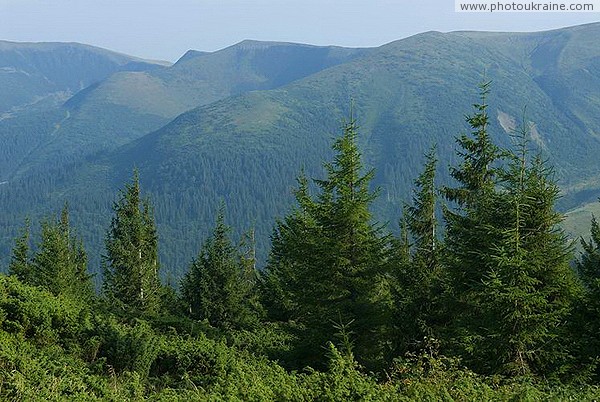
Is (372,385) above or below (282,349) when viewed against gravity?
above

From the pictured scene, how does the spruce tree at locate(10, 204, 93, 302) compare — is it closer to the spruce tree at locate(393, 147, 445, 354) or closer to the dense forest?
the dense forest

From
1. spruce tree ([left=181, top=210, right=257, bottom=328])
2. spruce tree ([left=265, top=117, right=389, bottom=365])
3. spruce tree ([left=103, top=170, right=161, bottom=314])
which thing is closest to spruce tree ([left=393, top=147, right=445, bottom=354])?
spruce tree ([left=265, top=117, right=389, bottom=365])

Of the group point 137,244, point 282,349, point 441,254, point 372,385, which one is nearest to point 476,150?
point 441,254

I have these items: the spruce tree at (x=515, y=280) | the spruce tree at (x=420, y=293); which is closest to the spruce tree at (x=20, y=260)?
the spruce tree at (x=420, y=293)

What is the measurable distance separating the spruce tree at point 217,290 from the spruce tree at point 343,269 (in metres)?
13.2

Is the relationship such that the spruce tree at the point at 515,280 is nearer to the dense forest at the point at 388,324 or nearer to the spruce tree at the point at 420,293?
the dense forest at the point at 388,324

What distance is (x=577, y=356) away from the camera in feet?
50.3

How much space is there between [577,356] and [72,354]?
45.4 ft

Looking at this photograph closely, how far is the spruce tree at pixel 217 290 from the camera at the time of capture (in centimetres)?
3444

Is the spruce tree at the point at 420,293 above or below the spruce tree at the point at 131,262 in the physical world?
above

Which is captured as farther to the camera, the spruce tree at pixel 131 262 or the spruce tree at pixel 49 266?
the spruce tree at pixel 131 262

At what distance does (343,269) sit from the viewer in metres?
20.6

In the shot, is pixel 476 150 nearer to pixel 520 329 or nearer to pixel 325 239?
pixel 325 239

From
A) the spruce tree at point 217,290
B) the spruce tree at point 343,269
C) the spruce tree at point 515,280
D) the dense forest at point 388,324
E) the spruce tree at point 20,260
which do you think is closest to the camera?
the dense forest at point 388,324
